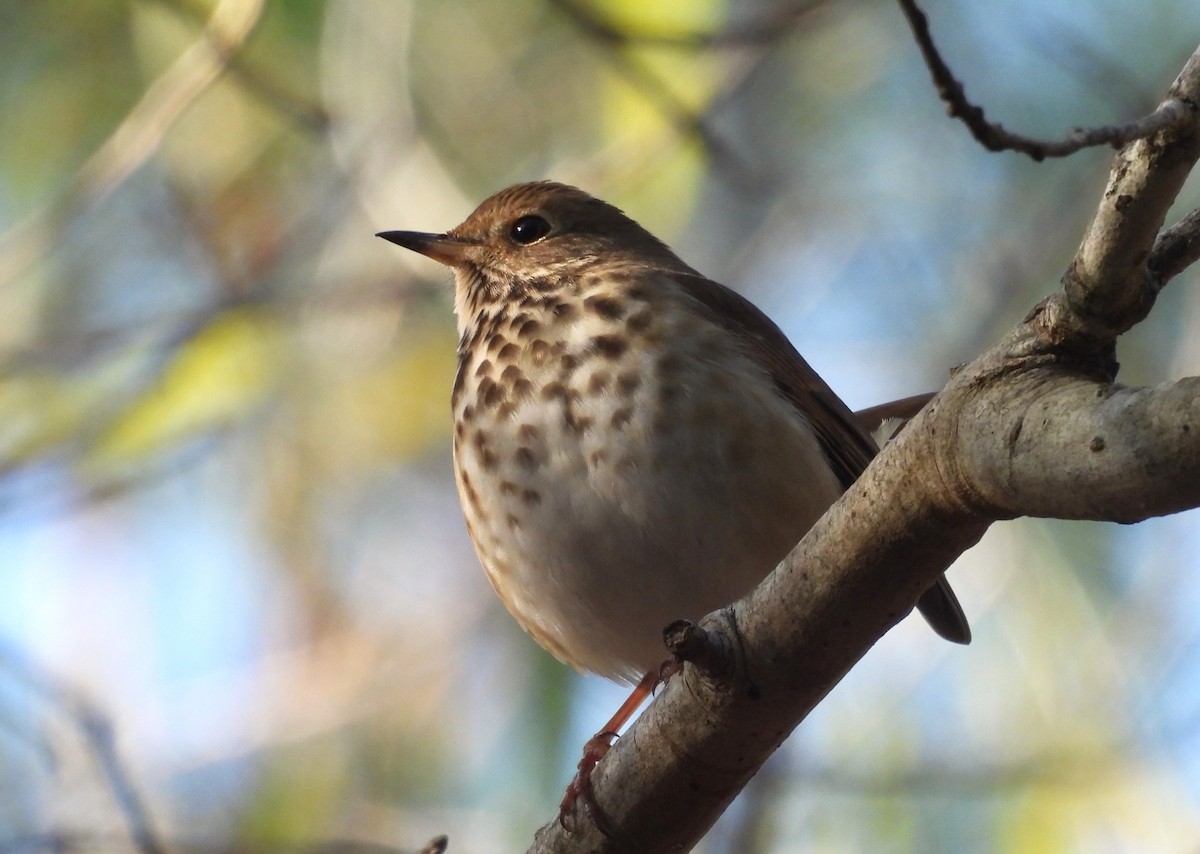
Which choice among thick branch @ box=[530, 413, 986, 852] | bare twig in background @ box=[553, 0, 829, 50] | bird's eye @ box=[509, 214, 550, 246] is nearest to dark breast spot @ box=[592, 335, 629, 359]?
bird's eye @ box=[509, 214, 550, 246]

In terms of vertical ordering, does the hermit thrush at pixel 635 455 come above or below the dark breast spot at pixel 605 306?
below

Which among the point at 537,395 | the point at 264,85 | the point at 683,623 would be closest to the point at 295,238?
the point at 264,85

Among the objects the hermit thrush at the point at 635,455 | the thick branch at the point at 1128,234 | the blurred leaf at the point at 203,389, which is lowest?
the thick branch at the point at 1128,234

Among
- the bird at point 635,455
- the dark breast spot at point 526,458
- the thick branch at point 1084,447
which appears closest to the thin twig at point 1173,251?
the thick branch at point 1084,447

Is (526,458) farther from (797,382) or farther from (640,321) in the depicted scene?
(797,382)

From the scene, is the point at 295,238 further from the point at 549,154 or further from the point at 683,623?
the point at 683,623

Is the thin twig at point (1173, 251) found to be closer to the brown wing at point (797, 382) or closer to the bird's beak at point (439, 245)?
the brown wing at point (797, 382)

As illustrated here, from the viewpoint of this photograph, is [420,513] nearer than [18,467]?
No
